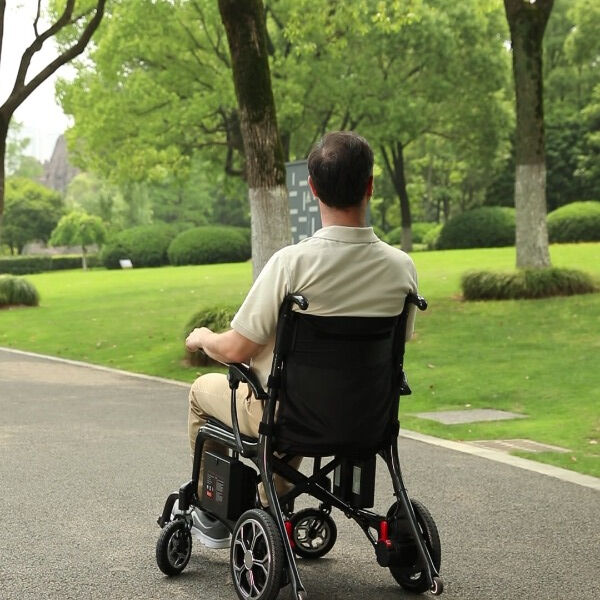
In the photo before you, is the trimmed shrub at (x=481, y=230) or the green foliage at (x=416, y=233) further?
the green foliage at (x=416, y=233)

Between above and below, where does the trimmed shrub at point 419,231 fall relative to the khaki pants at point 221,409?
below

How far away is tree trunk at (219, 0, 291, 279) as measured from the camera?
13.6 meters

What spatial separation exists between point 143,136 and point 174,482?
96.8 ft

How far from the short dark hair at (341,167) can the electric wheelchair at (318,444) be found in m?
0.44

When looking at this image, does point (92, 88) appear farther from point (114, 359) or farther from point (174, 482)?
point (174, 482)

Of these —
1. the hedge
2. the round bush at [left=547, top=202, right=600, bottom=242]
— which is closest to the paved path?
the round bush at [left=547, top=202, right=600, bottom=242]

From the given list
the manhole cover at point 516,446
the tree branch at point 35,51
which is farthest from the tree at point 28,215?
the manhole cover at point 516,446

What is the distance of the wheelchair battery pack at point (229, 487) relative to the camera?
14.4 ft

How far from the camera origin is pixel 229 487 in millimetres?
4398

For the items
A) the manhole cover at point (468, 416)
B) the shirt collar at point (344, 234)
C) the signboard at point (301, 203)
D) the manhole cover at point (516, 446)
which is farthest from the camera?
the signboard at point (301, 203)

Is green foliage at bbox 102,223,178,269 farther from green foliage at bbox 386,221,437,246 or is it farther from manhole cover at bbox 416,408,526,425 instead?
manhole cover at bbox 416,408,526,425

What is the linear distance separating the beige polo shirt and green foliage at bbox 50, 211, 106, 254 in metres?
54.9

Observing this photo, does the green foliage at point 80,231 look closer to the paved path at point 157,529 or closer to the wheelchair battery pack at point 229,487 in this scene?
the paved path at point 157,529

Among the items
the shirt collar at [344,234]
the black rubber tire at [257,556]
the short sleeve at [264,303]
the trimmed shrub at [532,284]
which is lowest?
the trimmed shrub at [532,284]
